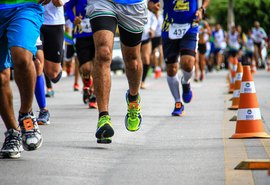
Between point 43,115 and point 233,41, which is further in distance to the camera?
point 233,41

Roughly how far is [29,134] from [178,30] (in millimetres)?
5248

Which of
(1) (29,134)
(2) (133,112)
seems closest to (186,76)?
(2) (133,112)

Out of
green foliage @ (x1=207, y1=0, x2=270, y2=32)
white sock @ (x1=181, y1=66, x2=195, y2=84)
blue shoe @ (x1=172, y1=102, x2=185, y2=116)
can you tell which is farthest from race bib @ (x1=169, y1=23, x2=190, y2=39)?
green foliage @ (x1=207, y1=0, x2=270, y2=32)

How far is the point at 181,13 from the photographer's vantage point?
12727 mm

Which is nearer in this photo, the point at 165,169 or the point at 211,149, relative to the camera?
the point at 165,169

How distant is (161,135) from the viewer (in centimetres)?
985

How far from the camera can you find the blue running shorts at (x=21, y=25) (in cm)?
745

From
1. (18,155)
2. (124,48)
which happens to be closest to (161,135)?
(124,48)

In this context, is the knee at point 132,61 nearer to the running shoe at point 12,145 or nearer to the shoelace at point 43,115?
the running shoe at point 12,145

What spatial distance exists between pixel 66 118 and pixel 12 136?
471 cm

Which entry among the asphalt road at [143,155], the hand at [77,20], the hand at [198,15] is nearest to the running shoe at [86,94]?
the hand at [77,20]

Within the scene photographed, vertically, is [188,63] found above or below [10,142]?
below

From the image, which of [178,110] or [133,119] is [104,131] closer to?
Result: [133,119]

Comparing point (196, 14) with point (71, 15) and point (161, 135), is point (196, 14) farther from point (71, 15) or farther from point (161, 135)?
point (161, 135)
